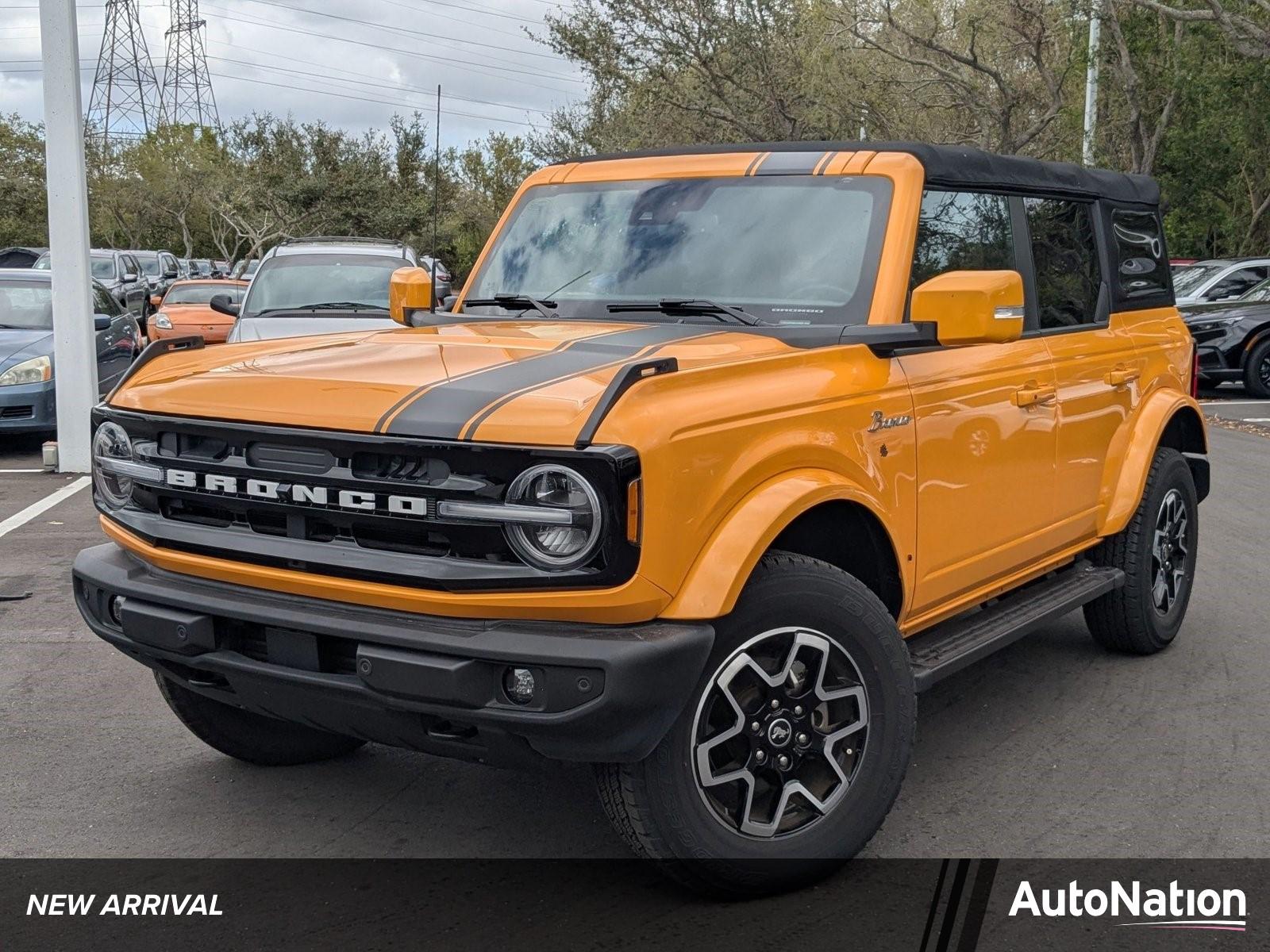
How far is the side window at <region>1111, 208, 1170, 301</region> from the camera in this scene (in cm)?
584

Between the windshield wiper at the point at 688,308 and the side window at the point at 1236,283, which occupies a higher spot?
the windshield wiper at the point at 688,308

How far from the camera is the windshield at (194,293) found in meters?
22.6

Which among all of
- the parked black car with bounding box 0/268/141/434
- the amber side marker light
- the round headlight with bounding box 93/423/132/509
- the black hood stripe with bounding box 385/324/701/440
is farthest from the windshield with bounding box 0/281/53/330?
the amber side marker light

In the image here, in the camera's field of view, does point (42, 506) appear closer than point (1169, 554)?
No

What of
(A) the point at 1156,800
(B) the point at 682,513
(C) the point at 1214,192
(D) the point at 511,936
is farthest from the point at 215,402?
(C) the point at 1214,192

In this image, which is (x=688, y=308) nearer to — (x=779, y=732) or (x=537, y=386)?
(x=537, y=386)

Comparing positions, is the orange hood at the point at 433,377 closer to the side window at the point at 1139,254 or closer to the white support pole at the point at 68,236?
the side window at the point at 1139,254

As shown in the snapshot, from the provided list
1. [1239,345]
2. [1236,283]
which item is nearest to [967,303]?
[1239,345]

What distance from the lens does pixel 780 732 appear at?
356cm

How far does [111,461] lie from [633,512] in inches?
65.7

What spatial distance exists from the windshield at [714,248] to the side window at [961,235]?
183 mm

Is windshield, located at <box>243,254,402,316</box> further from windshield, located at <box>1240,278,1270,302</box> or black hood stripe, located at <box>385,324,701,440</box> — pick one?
windshield, located at <box>1240,278,1270,302</box>

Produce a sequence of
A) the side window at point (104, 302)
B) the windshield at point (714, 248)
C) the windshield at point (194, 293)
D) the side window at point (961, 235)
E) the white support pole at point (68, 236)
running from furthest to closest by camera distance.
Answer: the windshield at point (194, 293), the side window at point (104, 302), the white support pole at point (68, 236), the side window at point (961, 235), the windshield at point (714, 248)

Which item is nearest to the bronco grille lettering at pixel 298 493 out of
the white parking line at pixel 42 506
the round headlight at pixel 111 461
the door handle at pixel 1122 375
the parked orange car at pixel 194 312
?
the round headlight at pixel 111 461
